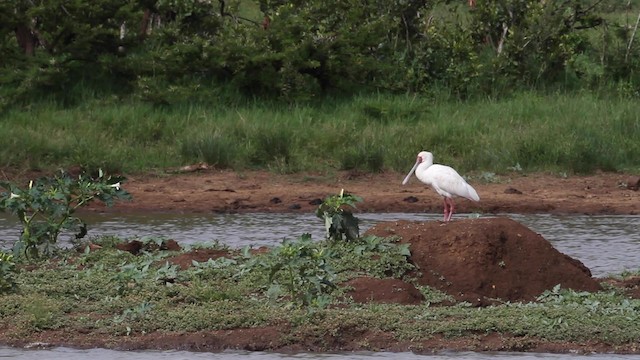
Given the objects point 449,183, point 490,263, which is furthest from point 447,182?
point 490,263

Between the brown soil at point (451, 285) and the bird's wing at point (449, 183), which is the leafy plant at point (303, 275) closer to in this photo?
the brown soil at point (451, 285)

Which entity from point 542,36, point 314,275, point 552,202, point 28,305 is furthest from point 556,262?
point 542,36

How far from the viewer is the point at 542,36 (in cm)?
1709

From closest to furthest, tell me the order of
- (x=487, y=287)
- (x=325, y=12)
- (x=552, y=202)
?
1. (x=487, y=287)
2. (x=552, y=202)
3. (x=325, y=12)

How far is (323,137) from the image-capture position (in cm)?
1531

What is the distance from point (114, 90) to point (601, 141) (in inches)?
231

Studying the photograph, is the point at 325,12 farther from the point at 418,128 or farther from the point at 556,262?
the point at 556,262

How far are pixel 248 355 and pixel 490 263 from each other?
197 cm

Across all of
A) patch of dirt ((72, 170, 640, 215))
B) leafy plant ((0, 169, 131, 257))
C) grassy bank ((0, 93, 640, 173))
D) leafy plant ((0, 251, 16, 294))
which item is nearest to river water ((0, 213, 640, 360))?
patch of dirt ((72, 170, 640, 215))

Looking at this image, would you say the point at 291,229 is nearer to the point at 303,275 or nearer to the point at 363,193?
the point at 363,193

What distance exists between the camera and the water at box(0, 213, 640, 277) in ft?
36.7

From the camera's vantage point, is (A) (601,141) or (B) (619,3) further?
(B) (619,3)

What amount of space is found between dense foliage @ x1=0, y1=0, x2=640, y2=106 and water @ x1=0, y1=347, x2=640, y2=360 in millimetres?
8551

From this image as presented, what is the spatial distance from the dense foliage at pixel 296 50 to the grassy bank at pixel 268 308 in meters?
7.45
